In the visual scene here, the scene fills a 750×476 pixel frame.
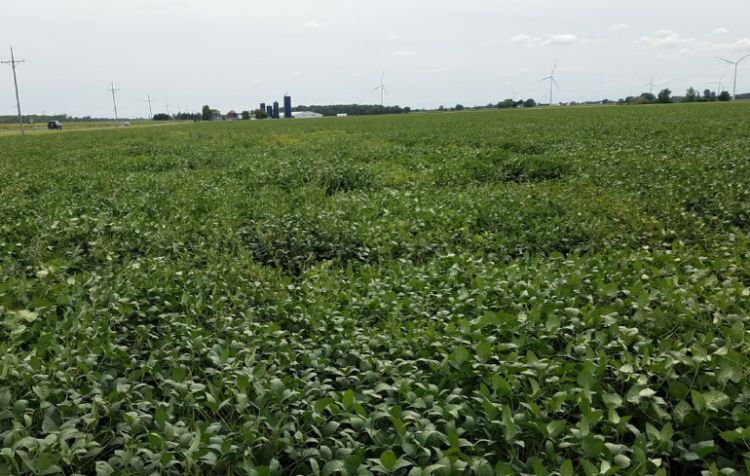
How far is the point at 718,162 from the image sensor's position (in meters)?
10.5

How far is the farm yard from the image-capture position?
2.51 meters

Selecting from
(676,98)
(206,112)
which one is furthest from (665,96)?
(206,112)

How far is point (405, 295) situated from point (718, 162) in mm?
8940

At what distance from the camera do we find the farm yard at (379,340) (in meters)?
2.51

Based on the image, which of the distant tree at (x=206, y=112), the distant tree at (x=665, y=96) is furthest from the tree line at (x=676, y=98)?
the distant tree at (x=206, y=112)

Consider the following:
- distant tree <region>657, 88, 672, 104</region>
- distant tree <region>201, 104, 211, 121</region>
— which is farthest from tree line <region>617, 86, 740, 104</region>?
distant tree <region>201, 104, 211, 121</region>

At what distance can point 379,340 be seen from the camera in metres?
3.66

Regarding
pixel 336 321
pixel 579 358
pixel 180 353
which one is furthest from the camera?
pixel 336 321

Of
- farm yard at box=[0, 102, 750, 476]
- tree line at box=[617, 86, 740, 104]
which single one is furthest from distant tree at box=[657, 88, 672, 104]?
farm yard at box=[0, 102, 750, 476]

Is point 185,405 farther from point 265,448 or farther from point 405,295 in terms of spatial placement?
point 405,295

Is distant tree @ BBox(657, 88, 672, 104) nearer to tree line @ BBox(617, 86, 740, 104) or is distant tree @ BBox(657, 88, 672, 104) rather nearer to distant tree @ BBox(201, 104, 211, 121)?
tree line @ BBox(617, 86, 740, 104)

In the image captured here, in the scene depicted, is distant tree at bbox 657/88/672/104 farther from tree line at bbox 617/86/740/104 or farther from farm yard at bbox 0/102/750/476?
farm yard at bbox 0/102/750/476

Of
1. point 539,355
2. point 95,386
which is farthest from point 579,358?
point 95,386

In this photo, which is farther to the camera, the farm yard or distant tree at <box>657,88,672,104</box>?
distant tree at <box>657,88,672,104</box>
